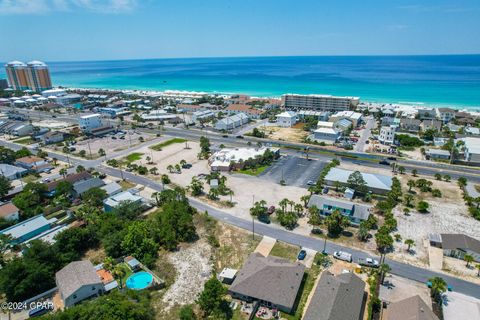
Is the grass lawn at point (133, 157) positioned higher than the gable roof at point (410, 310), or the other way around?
the gable roof at point (410, 310)

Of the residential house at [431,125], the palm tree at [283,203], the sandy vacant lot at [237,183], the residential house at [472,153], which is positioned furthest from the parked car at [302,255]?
the residential house at [431,125]

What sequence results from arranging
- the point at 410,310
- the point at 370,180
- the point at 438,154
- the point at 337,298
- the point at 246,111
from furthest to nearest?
the point at 246,111 < the point at 438,154 < the point at 370,180 < the point at 337,298 < the point at 410,310

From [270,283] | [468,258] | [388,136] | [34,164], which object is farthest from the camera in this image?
[388,136]

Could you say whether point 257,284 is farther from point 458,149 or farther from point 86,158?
point 458,149

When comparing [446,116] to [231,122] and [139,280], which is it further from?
[139,280]

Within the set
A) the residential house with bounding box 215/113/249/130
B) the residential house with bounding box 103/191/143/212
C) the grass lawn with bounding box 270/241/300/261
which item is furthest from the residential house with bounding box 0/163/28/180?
the grass lawn with bounding box 270/241/300/261

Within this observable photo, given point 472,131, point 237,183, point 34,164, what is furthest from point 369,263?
point 472,131

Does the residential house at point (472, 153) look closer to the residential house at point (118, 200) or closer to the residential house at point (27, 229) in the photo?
the residential house at point (118, 200)

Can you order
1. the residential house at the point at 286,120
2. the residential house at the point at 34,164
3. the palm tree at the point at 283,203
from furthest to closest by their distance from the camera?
the residential house at the point at 286,120
the residential house at the point at 34,164
the palm tree at the point at 283,203

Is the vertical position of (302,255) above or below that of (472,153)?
below
